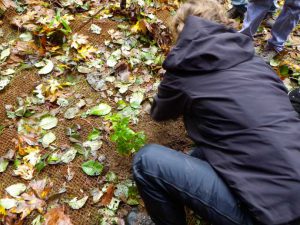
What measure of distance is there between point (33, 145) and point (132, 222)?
996 millimetres

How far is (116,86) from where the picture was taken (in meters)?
3.12

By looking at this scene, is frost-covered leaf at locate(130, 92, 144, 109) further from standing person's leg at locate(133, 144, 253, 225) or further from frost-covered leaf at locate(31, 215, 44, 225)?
frost-covered leaf at locate(31, 215, 44, 225)

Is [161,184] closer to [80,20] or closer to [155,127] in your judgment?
[155,127]

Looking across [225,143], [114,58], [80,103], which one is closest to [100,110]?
[80,103]

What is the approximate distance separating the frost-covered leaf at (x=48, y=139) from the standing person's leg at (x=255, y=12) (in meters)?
2.29

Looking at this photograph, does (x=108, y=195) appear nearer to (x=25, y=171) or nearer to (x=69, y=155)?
(x=69, y=155)

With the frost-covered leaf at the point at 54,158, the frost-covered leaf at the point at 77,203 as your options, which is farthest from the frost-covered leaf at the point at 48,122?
the frost-covered leaf at the point at 77,203

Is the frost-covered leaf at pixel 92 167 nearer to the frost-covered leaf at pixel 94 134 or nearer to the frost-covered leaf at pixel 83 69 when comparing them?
the frost-covered leaf at pixel 94 134

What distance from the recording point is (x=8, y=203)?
230 centimetres

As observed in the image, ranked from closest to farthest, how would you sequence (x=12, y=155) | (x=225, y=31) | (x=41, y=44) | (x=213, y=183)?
1. (x=213, y=183)
2. (x=225, y=31)
3. (x=12, y=155)
4. (x=41, y=44)

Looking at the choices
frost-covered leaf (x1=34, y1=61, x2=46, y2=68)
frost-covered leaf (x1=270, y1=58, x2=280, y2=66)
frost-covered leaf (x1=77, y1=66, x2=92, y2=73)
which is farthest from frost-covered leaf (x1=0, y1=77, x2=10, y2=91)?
frost-covered leaf (x1=270, y1=58, x2=280, y2=66)

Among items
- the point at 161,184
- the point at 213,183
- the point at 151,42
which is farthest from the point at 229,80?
the point at 151,42

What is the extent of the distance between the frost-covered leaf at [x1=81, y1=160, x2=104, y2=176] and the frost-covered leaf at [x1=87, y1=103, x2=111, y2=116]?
49cm

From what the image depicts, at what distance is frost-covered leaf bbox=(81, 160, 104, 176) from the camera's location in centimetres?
250
